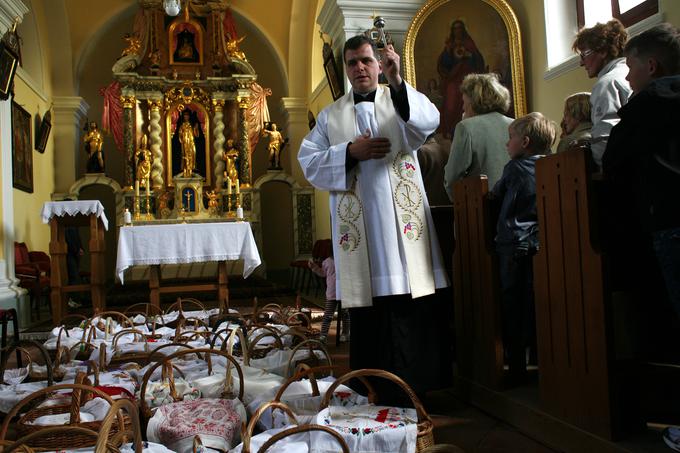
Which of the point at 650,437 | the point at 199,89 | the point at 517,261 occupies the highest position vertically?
the point at 199,89

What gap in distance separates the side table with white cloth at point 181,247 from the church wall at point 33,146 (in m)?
3.62

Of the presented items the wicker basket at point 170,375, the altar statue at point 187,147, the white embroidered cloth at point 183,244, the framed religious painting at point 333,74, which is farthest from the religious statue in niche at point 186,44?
the wicker basket at point 170,375

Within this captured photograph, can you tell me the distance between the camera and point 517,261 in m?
3.13

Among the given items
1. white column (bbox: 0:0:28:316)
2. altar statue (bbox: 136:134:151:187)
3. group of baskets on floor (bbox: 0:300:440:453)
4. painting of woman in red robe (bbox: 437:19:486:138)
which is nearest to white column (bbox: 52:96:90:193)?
altar statue (bbox: 136:134:151:187)

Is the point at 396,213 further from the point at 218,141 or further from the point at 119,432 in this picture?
the point at 218,141

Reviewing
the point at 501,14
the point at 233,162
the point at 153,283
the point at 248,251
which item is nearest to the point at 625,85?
the point at 501,14

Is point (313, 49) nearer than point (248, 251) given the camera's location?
No

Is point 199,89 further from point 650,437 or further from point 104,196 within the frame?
point 650,437

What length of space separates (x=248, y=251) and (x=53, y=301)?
228 cm

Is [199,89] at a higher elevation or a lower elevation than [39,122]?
higher

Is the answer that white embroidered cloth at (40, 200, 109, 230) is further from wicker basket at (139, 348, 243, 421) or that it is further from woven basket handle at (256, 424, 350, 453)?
woven basket handle at (256, 424, 350, 453)

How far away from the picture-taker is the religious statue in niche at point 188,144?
514 inches

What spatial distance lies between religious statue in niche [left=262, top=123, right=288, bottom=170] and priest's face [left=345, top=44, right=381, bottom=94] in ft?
33.3

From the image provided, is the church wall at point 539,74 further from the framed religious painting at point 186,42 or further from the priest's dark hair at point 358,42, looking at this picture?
the framed religious painting at point 186,42
